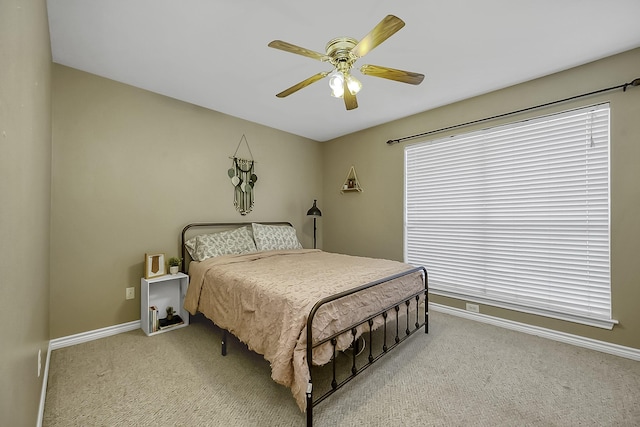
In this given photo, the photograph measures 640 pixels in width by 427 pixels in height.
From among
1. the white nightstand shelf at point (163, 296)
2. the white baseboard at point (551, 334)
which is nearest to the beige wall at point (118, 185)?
the white nightstand shelf at point (163, 296)

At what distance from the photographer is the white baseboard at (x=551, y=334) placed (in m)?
2.29

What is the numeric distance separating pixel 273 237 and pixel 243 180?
0.91 metres

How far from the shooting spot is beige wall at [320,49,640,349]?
2262mm

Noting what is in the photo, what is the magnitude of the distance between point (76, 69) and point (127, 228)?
156cm

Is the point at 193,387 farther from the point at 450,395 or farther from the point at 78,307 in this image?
the point at 450,395

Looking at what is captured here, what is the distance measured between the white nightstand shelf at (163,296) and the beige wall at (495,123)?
2480mm

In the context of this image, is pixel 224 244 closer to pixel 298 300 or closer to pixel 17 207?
pixel 298 300

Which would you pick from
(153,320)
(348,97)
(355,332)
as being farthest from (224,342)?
(348,97)

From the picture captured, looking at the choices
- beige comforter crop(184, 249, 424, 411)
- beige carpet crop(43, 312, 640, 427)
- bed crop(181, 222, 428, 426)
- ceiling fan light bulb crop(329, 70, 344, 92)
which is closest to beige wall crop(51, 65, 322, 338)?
bed crop(181, 222, 428, 426)

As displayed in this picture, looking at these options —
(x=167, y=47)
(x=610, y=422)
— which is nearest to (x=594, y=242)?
(x=610, y=422)

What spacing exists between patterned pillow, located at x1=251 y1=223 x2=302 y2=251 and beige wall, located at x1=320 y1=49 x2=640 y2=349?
104 centimetres

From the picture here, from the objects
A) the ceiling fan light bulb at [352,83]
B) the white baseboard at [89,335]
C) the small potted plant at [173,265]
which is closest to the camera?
the ceiling fan light bulb at [352,83]

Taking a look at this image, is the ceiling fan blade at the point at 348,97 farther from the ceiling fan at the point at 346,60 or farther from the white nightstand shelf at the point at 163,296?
the white nightstand shelf at the point at 163,296

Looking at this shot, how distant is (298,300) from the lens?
1.68 meters
